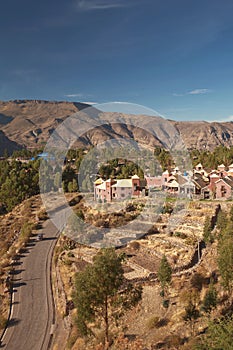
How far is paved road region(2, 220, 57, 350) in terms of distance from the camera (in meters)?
16.0

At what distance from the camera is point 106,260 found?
11648 mm

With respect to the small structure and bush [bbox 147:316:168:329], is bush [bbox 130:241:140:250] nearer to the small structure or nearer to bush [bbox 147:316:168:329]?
bush [bbox 147:316:168:329]

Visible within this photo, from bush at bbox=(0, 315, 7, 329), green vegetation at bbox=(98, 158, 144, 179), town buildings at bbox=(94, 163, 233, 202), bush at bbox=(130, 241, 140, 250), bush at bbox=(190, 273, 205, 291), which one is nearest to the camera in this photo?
bush at bbox=(0, 315, 7, 329)

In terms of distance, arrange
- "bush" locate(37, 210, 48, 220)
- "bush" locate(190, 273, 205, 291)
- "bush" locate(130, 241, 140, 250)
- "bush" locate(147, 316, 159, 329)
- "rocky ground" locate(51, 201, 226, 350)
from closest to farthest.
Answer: "rocky ground" locate(51, 201, 226, 350) < "bush" locate(147, 316, 159, 329) < "bush" locate(190, 273, 205, 291) < "bush" locate(130, 241, 140, 250) < "bush" locate(37, 210, 48, 220)

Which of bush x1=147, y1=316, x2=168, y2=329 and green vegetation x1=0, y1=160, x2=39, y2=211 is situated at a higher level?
green vegetation x1=0, y1=160, x2=39, y2=211

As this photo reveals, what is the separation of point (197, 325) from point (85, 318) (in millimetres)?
6044

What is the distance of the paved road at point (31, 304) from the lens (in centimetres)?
1602

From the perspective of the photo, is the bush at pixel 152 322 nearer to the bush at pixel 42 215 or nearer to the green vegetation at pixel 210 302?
the green vegetation at pixel 210 302

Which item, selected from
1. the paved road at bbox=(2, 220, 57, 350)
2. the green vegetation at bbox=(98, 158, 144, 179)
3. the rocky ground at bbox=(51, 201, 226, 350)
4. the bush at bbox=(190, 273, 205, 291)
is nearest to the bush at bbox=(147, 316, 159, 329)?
the rocky ground at bbox=(51, 201, 226, 350)

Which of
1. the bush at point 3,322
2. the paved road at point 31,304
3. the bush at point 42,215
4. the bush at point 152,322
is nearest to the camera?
the bush at point 152,322

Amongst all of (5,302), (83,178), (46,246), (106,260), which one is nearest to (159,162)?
(83,178)

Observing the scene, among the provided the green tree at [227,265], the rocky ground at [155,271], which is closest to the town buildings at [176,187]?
the rocky ground at [155,271]

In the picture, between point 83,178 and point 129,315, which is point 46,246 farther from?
point 83,178

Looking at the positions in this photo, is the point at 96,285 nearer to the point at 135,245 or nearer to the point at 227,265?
the point at 227,265
